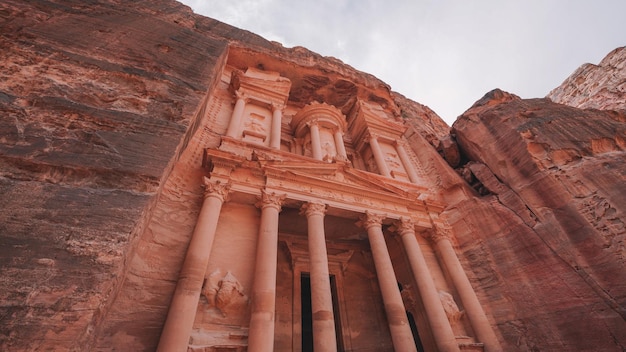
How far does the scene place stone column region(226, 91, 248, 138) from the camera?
10.9 metres

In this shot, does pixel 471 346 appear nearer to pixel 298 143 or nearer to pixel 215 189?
pixel 215 189

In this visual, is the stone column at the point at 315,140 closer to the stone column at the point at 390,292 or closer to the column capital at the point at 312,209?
the column capital at the point at 312,209

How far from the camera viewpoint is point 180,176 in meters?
8.20

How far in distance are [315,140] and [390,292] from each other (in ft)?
26.3

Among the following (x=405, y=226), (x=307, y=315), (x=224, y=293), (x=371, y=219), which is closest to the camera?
(x=224, y=293)

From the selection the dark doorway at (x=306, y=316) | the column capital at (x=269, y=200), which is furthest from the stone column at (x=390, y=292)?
the column capital at (x=269, y=200)

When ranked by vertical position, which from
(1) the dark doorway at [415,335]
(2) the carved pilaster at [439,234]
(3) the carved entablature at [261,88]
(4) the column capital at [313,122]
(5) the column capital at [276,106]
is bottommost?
(1) the dark doorway at [415,335]

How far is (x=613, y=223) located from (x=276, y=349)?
1046cm

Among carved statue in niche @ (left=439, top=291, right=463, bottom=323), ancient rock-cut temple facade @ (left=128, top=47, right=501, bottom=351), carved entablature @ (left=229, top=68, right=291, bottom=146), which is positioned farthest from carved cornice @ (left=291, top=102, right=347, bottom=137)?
carved statue in niche @ (left=439, top=291, right=463, bottom=323)

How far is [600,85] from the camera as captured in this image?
17812 mm

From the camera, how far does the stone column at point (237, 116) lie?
10867 millimetres

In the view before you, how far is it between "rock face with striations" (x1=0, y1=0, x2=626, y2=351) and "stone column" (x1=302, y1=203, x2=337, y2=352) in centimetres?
192

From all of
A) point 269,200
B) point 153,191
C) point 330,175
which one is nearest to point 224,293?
point 269,200

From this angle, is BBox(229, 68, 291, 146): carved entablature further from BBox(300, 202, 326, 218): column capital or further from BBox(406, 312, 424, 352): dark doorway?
BBox(406, 312, 424, 352): dark doorway
